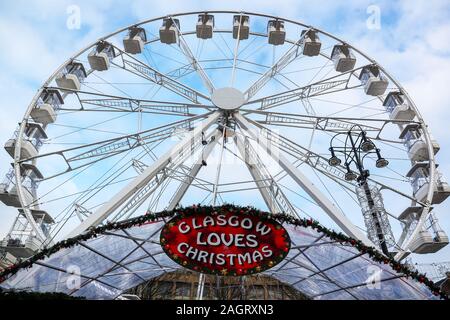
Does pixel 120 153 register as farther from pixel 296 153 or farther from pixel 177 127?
pixel 296 153

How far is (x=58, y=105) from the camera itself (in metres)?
17.6

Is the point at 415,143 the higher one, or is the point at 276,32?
the point at 276,32

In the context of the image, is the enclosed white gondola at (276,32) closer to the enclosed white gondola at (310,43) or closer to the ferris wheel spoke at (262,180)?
the enclosed white gondola at (310,43)

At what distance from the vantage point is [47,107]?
55.3ft

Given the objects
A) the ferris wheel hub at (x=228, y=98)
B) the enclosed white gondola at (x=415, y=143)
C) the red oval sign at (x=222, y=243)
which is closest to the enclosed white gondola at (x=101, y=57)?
the ferris wheel hub at (x=228, y=98)

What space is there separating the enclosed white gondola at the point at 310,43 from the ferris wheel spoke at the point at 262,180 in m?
6.44

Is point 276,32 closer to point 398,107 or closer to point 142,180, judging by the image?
point 398,107

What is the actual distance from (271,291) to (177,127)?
12.8 m

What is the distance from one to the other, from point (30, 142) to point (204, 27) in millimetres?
9922

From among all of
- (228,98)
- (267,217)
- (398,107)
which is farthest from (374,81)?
(267,217)

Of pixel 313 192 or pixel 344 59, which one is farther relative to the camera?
pixel 344 59

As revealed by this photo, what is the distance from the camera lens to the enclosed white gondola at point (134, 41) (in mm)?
19406

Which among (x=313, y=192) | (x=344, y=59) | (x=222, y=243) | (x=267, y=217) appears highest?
(x=344, y=59)
